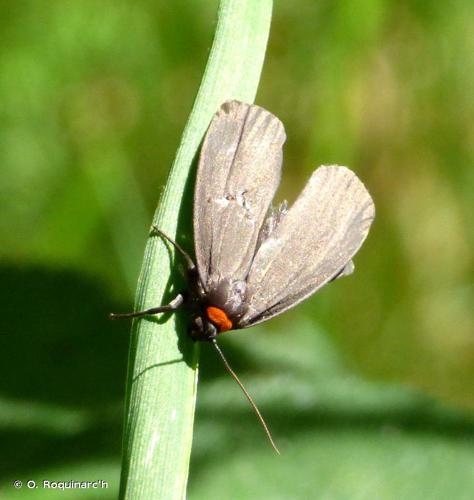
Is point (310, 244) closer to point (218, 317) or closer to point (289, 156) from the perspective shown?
point (218, 317)

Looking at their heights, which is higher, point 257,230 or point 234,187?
point 234,187

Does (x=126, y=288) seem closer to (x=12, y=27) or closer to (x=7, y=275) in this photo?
(x=7, y=275)

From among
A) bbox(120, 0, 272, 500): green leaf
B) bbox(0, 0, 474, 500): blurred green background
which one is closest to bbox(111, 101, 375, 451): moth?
bbox(120, 0, 272, 500): green leaf

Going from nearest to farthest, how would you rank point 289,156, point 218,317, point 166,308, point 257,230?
point 166,308, point 218,317, point 257,230, point 289,156

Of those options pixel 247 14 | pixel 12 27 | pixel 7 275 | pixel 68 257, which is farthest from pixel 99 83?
pixel 247 14

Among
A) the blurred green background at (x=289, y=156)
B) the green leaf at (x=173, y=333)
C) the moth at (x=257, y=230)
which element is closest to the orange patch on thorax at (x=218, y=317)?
the moth at (x=257, y=230)

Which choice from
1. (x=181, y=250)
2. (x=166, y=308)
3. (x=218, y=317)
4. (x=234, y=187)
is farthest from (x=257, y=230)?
(x=166, y=308)

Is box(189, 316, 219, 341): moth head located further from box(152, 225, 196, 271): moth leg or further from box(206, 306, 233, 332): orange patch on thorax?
box(152, 225, 196, 271): moth leg

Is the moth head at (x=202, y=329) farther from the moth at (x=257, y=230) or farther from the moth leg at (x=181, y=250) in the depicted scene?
the moth leg at (x=181, y=250)
